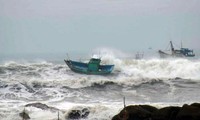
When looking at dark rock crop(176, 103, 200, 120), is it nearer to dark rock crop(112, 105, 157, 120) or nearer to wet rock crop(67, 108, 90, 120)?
dark rock crop(112, 105, 157, 120)

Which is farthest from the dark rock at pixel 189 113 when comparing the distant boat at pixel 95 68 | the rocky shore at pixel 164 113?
the distant boat at pixel 95 68

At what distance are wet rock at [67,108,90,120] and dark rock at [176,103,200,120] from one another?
611 cm

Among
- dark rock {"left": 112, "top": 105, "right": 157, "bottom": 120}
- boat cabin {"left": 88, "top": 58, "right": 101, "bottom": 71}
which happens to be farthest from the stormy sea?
dark rock {"left": 112, "top": 105, "right": 157, "bottom": 120}

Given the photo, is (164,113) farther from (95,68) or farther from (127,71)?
(127,71)

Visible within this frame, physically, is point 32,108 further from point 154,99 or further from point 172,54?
point 172,54

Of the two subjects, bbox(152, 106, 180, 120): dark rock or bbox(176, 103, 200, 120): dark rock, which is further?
bbox(152, 106, 180, 120): dark rock

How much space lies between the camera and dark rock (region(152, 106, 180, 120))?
44.6 feet

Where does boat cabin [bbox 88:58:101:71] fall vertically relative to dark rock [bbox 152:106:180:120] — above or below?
above

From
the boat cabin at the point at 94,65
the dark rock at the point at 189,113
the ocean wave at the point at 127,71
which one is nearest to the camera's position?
the dark rock at the point at 189,113

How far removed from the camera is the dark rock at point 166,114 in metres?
13.6

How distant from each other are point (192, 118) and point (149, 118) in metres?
1.68

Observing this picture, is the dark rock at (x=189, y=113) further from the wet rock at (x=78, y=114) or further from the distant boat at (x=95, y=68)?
the distant boat at (x=95, y=68)

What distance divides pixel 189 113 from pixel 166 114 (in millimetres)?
918

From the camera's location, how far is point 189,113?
13.1m
